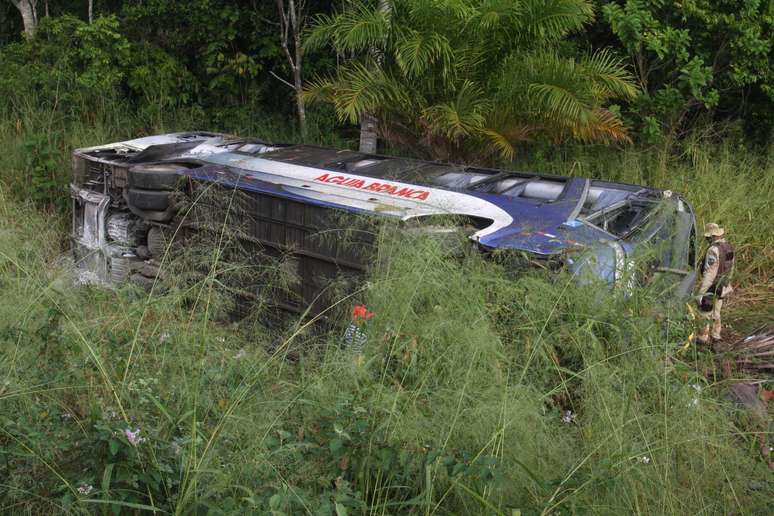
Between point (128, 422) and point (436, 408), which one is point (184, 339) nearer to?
point (128, 422)

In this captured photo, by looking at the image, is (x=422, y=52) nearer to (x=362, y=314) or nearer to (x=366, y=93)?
(x=366, y=93)

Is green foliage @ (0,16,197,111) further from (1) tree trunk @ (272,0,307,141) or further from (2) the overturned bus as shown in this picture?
(2) the overturned bus

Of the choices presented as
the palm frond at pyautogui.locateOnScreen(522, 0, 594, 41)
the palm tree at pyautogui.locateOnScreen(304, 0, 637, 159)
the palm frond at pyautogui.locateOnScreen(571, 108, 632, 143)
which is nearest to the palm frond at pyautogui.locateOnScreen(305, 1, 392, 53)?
the palm tree at pyautogui.locateOnScreen(304, 0, 637, 159)

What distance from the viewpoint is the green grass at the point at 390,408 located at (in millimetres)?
2436

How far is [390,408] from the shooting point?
2.62m

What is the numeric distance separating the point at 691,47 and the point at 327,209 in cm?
556

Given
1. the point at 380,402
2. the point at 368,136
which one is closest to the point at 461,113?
the point at 368,136

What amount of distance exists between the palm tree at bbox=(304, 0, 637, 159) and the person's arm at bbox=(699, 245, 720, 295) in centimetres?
206

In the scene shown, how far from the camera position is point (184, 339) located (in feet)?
10.2

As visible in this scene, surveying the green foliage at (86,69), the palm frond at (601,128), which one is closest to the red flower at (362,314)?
the palm frond at (601,128)

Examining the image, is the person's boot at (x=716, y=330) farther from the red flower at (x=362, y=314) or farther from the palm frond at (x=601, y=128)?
the red flower at (x=362, y=314)

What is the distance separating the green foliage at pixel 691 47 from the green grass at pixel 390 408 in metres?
5.09

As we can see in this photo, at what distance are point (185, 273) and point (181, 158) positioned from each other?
119 inches

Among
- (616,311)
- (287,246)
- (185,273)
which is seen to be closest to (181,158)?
(287,246)
